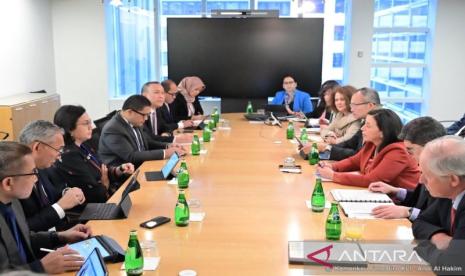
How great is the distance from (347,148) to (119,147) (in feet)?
6.86

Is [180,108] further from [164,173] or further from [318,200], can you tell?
[318,200]

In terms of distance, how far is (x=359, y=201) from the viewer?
2779mm

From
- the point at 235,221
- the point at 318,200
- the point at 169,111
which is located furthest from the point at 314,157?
the point at 169,111

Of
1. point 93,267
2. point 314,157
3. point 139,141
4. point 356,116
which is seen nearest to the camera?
point 93,267

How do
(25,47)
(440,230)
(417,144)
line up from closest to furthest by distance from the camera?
1. (440,230)
2. (417,144)
3. (25,47)

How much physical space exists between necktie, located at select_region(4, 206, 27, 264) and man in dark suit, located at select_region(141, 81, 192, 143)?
8.87 feet

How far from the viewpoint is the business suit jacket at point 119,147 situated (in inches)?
157

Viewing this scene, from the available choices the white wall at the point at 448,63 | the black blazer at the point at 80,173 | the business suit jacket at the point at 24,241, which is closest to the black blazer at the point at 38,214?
the business suit jacket at the point at 24,241

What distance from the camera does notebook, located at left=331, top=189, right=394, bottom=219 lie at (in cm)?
257

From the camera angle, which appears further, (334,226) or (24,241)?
(334,226)

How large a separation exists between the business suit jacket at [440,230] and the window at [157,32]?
6616mm

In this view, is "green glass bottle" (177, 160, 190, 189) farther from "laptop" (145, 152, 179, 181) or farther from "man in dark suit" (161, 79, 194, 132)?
"man in dark suit" (161, 79, 194, 132)

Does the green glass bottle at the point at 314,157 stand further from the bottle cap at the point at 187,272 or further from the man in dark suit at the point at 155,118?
the bottle cap at the point at 187,272

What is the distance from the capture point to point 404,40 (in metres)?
8.94
